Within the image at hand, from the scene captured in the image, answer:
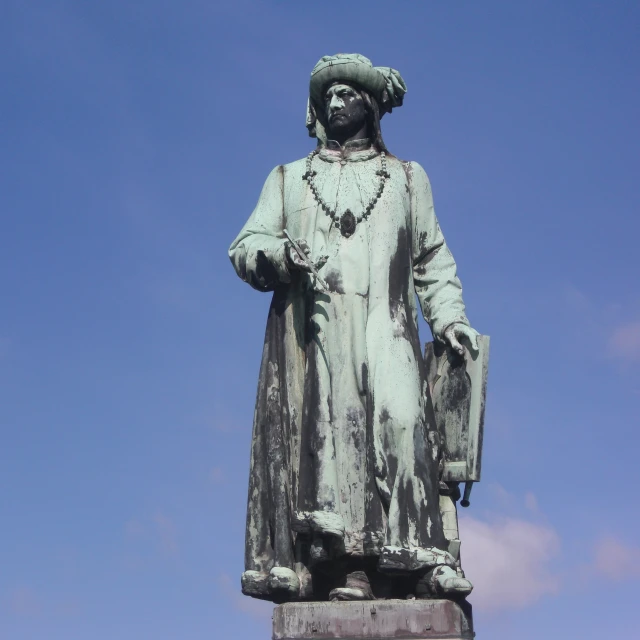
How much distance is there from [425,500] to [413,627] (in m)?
1.00

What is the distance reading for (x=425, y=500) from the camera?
9.54 m

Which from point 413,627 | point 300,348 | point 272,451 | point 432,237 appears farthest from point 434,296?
point 413,627

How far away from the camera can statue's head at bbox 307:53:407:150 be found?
10.8 m

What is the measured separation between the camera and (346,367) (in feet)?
32.3

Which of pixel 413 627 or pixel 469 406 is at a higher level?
pixel 469 406

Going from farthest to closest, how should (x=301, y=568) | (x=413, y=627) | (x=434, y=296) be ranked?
(x=434, y=296), (x=301, y=568), (x=413, y=627)

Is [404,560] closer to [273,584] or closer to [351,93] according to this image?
[273,584]

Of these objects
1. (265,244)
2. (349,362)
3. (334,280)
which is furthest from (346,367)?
(265,244)

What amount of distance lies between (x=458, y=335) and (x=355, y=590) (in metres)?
2.26

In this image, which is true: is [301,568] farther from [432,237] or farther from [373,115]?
[373,115]

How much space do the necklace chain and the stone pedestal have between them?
2989 mm

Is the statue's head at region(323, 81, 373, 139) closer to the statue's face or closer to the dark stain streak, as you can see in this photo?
the statue's face

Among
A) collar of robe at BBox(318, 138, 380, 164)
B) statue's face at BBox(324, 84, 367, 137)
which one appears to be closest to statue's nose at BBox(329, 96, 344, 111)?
statue's face at BBox(324, 84, 367, 137)

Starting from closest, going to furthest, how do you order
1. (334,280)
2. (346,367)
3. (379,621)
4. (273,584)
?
(379,621)
(273,584)
(346,367)
(334,280)
